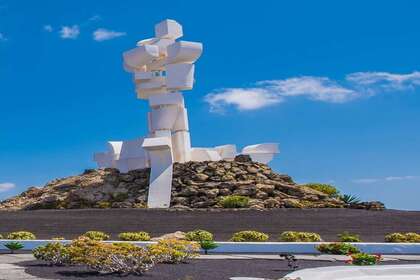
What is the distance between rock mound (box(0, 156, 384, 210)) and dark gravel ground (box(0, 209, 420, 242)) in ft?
10.5

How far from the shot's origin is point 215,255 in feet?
63.7

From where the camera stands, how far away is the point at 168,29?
42500 millimetres

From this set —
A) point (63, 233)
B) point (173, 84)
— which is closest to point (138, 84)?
point (173, 84)

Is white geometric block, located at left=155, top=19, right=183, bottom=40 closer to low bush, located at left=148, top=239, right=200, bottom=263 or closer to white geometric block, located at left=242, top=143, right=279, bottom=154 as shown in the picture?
white geometric block, located at left=242, top=143, right=279, bottom=154

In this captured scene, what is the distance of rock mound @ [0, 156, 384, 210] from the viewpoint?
36281mm

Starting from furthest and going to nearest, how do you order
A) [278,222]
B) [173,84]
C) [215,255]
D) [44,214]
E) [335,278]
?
[173,84]
[44,214]
[278,222]
[215,255]
[335,278]

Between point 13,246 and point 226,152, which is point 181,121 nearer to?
point 226,152

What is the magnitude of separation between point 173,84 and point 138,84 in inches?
120

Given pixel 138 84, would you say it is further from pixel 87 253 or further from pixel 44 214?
pixel 87 253

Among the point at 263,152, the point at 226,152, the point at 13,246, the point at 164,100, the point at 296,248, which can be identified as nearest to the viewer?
the point at 296,248

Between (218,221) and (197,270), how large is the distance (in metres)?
15.0

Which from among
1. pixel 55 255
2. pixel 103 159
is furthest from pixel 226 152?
pixel 55 255

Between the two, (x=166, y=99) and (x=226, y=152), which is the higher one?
(x=166, y=99)

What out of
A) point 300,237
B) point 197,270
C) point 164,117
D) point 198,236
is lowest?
point 197,270
